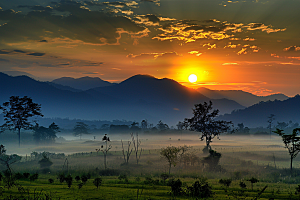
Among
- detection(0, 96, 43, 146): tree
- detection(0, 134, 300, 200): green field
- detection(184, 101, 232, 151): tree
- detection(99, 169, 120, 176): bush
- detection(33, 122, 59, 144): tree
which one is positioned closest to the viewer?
detection(0, 134, 300, 200): green field

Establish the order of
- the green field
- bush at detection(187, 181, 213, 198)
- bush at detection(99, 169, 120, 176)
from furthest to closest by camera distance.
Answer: bush at detection(99, 169, 120, 176) < the green field < bush at detection(187, 181, 213, 198)

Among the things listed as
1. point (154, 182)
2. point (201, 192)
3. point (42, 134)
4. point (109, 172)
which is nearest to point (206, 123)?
point (109, 172)

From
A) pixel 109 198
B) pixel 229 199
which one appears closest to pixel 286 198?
pixel 229 199

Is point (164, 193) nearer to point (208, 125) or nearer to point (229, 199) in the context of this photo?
point (229, 199)

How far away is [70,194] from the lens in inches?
786

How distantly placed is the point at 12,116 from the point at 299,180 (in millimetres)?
73588

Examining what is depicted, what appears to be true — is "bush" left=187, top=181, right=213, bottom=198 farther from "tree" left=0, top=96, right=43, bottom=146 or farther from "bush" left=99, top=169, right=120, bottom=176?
"tree" left=0, top=96, right=43, bottom=146

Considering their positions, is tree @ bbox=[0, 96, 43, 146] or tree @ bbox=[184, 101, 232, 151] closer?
tree @ bbox=[184, 101, 232, 151]

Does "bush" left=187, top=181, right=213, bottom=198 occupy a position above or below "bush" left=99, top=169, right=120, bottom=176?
above

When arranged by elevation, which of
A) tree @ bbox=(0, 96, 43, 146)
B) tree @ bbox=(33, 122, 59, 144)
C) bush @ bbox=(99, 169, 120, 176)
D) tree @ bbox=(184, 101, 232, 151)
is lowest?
bush @ bbox=(99, 169, 120, 176)

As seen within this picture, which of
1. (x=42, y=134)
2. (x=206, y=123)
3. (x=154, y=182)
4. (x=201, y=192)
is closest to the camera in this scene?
(x=201, y=192)

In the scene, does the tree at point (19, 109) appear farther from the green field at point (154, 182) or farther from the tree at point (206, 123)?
the tree at point (206, 123)

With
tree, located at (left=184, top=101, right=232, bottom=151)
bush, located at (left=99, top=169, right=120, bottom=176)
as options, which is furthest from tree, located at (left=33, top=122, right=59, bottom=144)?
bush, located at (left=99, top=169, right=120, bottom=176)

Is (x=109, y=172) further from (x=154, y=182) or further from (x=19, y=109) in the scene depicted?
(x=19, y=109)
